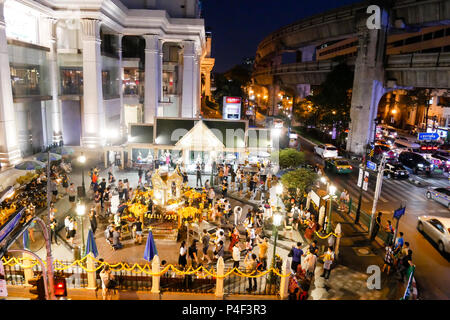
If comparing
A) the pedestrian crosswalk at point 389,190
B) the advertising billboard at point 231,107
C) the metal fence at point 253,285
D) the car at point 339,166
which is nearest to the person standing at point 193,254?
the metal fence at point 253,285

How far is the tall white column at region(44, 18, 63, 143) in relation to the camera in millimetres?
29672

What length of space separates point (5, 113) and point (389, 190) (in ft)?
94.3

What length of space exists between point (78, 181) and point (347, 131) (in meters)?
36.6

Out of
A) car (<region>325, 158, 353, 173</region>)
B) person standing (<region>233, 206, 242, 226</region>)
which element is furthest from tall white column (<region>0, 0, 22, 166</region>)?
car (<region>325, 158, 353, 173</region>)

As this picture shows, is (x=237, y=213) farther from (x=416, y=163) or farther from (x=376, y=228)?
(x=416, y=163)

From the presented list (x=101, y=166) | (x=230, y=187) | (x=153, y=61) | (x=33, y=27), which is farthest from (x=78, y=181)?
(x=153, y=61)

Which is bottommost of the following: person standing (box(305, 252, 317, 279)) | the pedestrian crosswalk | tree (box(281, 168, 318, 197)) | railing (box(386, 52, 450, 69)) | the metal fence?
the metal fence

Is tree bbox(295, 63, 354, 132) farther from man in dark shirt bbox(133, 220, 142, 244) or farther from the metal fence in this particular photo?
the metal fence

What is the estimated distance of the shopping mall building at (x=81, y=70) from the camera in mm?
25500

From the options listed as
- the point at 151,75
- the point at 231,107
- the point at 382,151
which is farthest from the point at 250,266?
the point at 231,107

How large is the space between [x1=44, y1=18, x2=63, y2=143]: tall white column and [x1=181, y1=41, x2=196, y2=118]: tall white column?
1690 centimetres

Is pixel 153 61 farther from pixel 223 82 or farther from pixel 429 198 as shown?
pixel 223 82

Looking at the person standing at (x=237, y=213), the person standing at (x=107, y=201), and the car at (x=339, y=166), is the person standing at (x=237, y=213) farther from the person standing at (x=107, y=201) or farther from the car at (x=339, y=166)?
the car at (x=339, y=166)

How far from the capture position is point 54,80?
30703 millimetres
